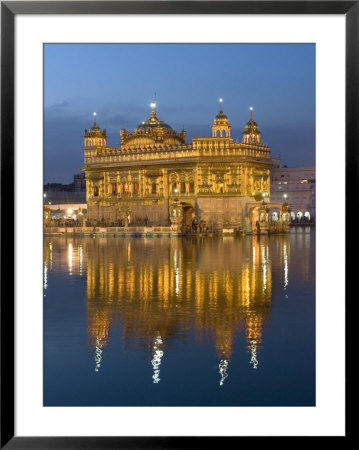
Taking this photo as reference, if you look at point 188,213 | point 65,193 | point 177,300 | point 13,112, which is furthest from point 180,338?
point 65,193

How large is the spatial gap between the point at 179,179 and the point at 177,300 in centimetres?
2179

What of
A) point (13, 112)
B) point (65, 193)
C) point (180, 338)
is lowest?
point (180, 338)

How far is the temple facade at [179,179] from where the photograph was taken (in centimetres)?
2805

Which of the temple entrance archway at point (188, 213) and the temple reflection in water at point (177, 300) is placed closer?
the temple reflection in water at point (177, 300)

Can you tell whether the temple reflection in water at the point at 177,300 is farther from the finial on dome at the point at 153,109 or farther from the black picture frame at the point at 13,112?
the finial on dome at the point at 153,109

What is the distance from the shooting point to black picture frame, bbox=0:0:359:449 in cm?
338

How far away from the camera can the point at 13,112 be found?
3.48m

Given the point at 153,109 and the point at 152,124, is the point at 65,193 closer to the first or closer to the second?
the point at 153,109

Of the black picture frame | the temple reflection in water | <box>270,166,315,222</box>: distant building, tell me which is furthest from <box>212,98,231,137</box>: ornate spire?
the black picture frame

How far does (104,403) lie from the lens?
13.5 ft

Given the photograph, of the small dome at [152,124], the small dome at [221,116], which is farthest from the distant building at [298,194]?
the small dome at [221,116]

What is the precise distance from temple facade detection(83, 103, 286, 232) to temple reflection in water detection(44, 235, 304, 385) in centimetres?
1319

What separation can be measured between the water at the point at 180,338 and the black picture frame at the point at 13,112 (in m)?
0.50

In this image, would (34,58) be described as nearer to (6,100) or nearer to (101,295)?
(6,100)
